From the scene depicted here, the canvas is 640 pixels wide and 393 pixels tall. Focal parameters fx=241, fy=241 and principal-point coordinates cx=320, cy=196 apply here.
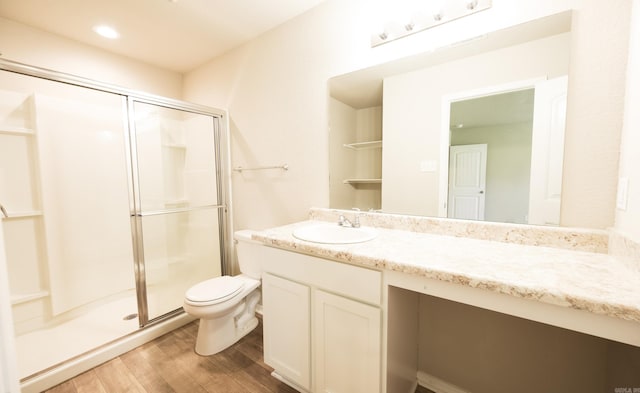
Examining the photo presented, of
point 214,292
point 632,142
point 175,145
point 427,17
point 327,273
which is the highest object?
point 427,17

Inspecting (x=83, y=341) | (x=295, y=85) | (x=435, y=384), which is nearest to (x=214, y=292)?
(x=83, y=341)

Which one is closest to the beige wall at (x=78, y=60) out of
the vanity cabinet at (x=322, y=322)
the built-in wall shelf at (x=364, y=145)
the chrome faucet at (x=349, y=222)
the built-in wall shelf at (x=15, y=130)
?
the built-in wall shelf at (x=15, y=130)

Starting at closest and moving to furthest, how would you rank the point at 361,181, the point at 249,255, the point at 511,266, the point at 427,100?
1. the point at 511,266
2. the point at 427,100
3. the point at 361,181
4. the point at 249,255

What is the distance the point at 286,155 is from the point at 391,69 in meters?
0.95

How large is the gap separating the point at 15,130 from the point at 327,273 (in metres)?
2.56

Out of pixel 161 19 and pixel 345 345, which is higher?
pixel 161 19

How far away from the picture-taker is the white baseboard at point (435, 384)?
129 centimetres

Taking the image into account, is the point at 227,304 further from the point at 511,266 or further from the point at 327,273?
the point at 511,266

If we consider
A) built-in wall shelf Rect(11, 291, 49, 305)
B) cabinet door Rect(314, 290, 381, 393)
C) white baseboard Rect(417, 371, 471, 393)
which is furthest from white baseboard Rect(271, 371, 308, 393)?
built-in wall shelf Rect(11, 291, 49, 305)

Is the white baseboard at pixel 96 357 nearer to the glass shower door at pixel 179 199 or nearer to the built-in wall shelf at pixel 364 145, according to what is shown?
the glass shower door at pixel 179 199

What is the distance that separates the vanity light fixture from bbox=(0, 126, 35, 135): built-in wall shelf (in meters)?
2.62

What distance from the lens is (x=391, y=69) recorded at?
141 cm

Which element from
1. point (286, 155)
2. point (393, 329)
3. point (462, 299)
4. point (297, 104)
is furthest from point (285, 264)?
point (297, 104)

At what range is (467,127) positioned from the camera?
1.21m
